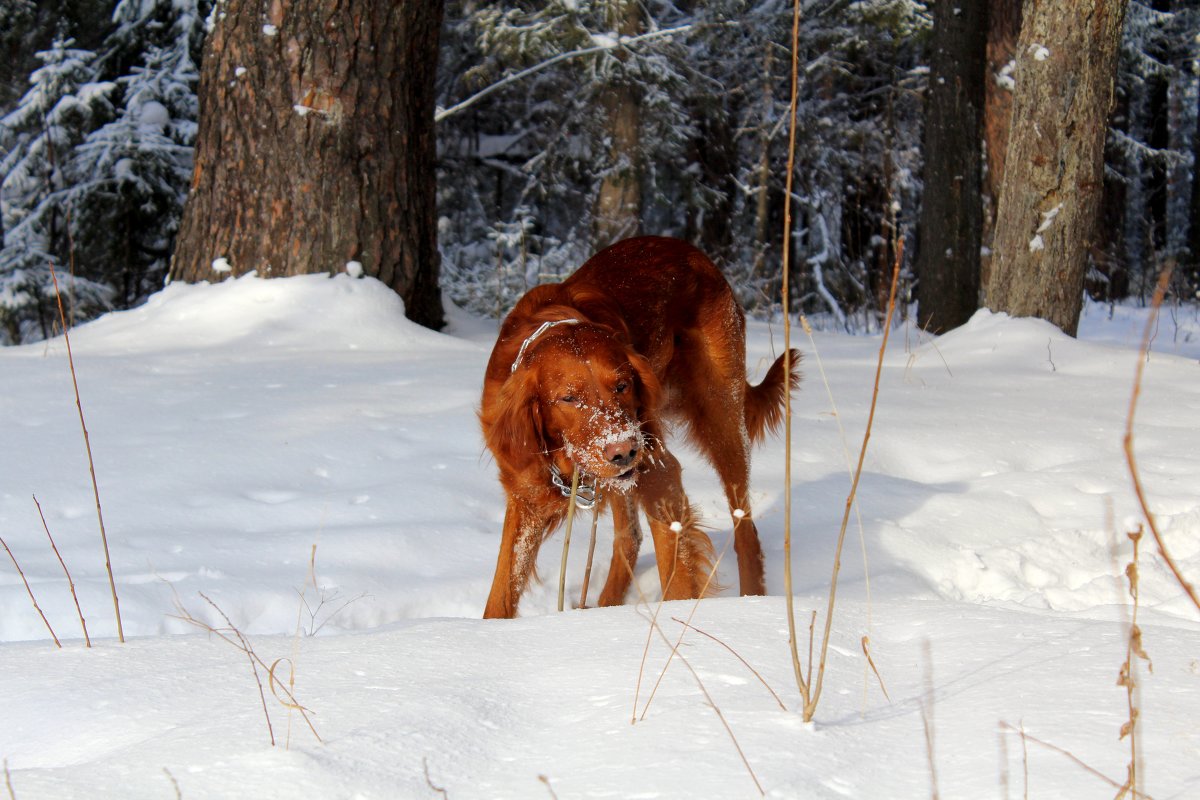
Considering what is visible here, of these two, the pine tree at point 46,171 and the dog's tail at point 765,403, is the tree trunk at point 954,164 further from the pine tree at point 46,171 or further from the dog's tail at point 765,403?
the pine tree at point 46,171

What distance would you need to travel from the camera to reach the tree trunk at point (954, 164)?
836 cm

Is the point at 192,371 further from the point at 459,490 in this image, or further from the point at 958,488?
the point at 958,488

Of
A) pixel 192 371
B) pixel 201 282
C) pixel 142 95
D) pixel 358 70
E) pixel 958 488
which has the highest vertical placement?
pixel 142 95

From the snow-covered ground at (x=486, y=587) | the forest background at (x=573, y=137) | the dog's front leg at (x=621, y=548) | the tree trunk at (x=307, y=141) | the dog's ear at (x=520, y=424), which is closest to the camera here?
the snow-covered ground at (x=486, y=587)

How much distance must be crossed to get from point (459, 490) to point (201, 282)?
283cm

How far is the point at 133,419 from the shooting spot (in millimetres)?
4004

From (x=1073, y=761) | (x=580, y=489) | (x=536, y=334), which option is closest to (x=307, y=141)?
(x=536, y=334)

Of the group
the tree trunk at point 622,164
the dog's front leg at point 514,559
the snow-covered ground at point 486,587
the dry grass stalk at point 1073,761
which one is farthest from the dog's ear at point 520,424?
the tree trunk at point 622,164

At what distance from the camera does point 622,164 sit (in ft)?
40.8

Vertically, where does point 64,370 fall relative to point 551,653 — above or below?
above

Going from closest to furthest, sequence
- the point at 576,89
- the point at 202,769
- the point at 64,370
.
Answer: the point at 202,769 → the point at 64,370 → the point at 576,89

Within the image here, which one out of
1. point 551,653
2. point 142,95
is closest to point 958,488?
point 551,653

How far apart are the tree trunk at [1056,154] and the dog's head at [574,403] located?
3954 mm

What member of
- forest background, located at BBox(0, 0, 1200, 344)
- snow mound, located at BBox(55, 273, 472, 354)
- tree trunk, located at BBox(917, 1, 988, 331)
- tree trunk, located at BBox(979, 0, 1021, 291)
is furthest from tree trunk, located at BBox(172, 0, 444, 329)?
tree trunk, located at BBox(979, 0, 1021, 291)
